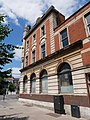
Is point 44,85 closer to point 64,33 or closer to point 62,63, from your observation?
point 62,63

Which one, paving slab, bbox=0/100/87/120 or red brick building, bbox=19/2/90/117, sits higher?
red brick building, bbox=19/2/90/117

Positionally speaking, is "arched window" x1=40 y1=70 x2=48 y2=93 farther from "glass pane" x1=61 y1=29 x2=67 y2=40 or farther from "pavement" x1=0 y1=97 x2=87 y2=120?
"glass pane" x1=61 y1=29 x2=67 y2=40

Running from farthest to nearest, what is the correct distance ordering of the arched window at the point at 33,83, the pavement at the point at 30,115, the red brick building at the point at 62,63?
the arched window at the point at 33,83, the red brick building at the point at 62,63, the pavement at the point at 30,115

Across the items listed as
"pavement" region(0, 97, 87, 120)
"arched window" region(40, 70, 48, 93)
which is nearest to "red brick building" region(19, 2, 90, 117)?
"arched window" region(40, 70, 48, 93)

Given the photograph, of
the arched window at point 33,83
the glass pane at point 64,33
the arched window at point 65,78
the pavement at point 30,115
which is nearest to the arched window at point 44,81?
the arched window at point 33,83

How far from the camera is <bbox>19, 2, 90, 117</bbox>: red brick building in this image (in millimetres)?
10008

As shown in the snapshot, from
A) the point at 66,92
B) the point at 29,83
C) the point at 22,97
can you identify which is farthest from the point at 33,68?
the point at 66,92

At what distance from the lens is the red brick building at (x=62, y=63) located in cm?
1001

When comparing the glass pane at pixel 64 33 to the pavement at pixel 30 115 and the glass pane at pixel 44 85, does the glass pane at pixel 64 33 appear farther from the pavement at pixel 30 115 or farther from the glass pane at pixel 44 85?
the pavement at pixel 30 115

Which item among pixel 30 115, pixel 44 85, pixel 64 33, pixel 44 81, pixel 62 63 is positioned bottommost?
pixel 30 115

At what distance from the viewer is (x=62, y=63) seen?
1254 centimetres

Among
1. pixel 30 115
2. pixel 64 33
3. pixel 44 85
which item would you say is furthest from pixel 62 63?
pixel 30 115

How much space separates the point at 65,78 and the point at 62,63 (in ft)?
5.21

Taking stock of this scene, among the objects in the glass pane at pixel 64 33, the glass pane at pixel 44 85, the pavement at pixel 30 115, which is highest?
the glass pane at pixel 64 33
